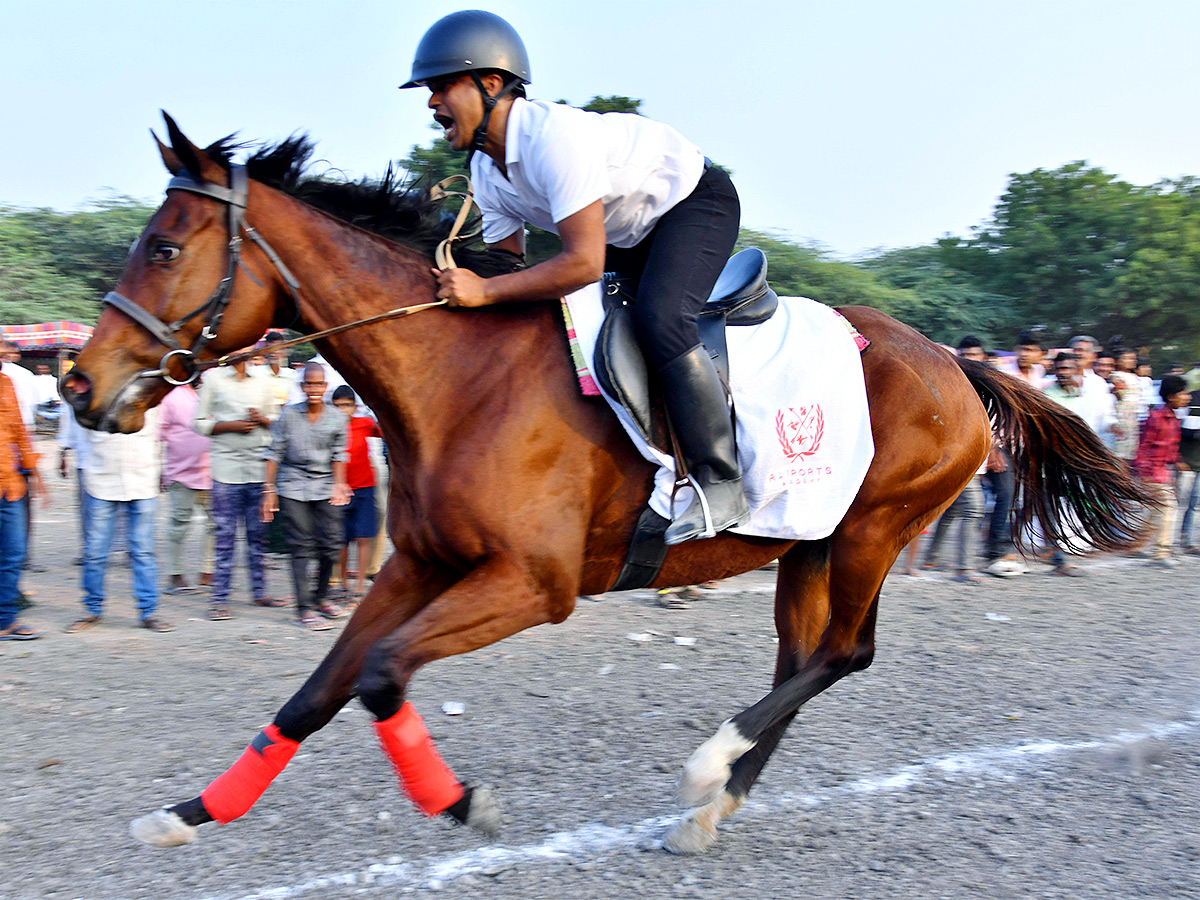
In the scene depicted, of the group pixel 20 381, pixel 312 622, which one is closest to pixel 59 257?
pixel 20 381

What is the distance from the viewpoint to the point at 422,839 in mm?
3488

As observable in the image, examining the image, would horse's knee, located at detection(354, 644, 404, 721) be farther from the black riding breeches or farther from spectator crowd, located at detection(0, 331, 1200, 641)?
spectator crowd, located at detection(0, 331, 1200, 641)

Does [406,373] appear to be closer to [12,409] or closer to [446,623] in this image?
[446,623]

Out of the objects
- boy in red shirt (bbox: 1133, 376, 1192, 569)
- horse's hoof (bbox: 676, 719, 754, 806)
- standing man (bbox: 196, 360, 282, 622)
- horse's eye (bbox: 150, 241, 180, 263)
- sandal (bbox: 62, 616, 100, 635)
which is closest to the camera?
horse's eye (bbox: 150, 241, 180, 263)

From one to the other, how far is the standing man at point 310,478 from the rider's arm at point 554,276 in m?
4.00

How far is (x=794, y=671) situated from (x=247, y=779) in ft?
6.90

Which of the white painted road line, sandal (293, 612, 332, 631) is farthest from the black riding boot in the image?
sandal (293, 612, 332, 631)

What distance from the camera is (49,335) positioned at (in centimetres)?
2570

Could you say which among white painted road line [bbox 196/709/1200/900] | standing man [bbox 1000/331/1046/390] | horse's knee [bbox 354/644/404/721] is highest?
standing man [bbox 1000/331/1046/390]

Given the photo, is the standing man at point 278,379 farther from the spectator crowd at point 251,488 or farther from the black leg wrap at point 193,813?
the black leg wrap at point 193,813

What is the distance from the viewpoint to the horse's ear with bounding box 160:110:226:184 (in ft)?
10.0

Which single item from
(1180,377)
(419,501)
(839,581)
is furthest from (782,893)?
(1180,377)

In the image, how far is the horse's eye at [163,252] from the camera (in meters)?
3.09

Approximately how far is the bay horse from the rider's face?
0.39m
